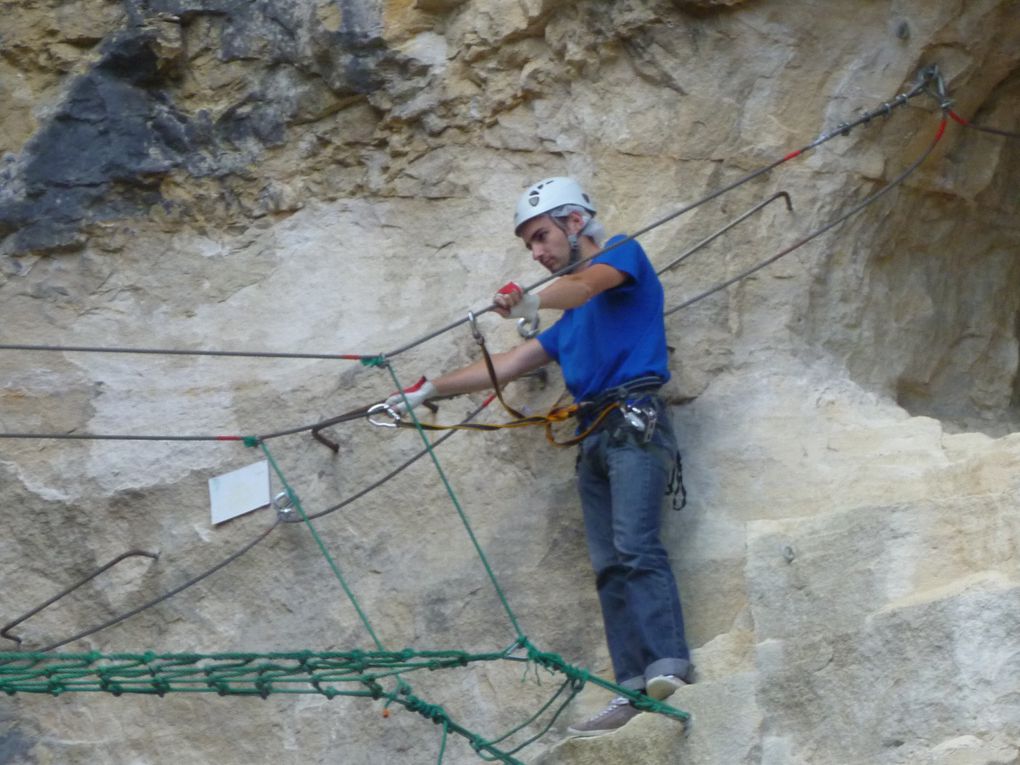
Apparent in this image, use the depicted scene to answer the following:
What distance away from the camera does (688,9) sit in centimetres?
680

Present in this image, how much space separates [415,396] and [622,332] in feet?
2.27

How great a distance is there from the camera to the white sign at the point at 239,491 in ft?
22.5

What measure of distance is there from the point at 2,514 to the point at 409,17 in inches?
90.1

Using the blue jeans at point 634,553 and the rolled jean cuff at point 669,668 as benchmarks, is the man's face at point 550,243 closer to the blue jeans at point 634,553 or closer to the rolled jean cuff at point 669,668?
the blue jeans at point 634,553

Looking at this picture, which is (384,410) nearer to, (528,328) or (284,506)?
(528,328)

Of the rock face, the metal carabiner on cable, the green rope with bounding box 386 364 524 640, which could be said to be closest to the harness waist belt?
the rock face

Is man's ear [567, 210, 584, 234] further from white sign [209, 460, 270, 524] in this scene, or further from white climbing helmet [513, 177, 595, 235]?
white sign [209, 460, 270, 524]

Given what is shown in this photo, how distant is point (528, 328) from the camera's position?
6.32 metres

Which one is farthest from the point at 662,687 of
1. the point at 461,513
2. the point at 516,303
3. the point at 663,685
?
the point at 516,303

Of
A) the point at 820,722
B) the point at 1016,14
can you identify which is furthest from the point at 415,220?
A: the point at 820,722

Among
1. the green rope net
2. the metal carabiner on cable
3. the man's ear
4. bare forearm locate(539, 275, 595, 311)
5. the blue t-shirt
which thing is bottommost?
the metal carabiner on cable

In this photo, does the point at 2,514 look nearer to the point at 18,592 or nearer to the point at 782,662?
the point at 18,592

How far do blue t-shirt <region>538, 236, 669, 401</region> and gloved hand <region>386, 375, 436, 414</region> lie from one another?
449 mm

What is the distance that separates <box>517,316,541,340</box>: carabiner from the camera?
6.14 m
